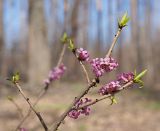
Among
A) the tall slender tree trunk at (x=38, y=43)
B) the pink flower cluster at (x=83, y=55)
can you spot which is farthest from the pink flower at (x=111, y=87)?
the tall slender tree trunk at (x=38, y=43)

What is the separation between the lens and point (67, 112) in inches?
53.1

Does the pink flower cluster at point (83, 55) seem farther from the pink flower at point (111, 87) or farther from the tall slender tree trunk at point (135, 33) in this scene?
the tall slender tree trunk at point (135, 33)

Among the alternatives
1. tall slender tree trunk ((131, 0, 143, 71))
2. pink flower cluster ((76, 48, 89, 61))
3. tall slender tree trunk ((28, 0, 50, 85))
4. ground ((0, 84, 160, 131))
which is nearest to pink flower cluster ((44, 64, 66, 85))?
pink flower cluster ((76, 48, 89, 61))

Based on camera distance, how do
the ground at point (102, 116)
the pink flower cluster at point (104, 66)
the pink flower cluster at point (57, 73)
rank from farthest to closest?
1. the ground at point (102, 116)
2. the pink flower cluster at point (57, 73)
3. the pink flower cluster at point (104, 66)

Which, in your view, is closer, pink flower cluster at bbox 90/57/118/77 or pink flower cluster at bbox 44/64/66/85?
pink flower cluster at bbox 90/57/118/77

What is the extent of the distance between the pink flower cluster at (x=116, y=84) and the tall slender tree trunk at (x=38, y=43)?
14812mm

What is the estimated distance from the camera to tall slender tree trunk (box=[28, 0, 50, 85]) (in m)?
16.1

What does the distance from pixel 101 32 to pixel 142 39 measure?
32.7 feet

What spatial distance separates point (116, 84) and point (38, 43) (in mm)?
14911

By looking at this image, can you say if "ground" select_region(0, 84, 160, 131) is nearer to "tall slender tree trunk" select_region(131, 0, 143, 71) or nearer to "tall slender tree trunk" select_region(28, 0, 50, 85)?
"tall slender tree trunk" select_region(28, 0, 50, 85)

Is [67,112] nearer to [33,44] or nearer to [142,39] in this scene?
[33,44]

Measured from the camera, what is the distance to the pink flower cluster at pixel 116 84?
1.29 meters

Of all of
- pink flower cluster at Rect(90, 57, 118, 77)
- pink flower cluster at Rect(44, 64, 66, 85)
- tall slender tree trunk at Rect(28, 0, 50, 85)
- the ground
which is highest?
tall slender tree trunk at Rect(28, 0, 50, 85)

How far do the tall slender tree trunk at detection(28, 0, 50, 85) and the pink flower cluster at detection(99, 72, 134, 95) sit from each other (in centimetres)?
1481
